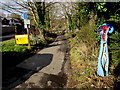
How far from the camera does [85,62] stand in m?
4.30

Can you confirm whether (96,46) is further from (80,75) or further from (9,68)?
(9,68)

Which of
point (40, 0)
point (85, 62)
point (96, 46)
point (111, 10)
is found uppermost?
point (40, 0)

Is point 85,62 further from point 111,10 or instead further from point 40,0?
point 40,0

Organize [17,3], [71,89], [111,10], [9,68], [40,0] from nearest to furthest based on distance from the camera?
[71,89] → [111,10] → [9,68] → [17,3] → [40,0]

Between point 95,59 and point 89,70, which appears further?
point 95,59

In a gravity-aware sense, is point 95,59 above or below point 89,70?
above

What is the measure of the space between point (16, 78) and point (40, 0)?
9.44 meters

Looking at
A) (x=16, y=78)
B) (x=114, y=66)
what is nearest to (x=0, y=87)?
(x=16, y=78)

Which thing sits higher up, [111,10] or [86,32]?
[111,10]

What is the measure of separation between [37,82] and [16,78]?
0.96m

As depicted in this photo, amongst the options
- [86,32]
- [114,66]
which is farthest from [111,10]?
[114,66]

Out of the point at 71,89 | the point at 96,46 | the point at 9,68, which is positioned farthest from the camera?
the point at 96,46

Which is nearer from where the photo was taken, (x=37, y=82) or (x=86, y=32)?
(x=37, y=82)

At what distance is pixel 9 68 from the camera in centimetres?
421
